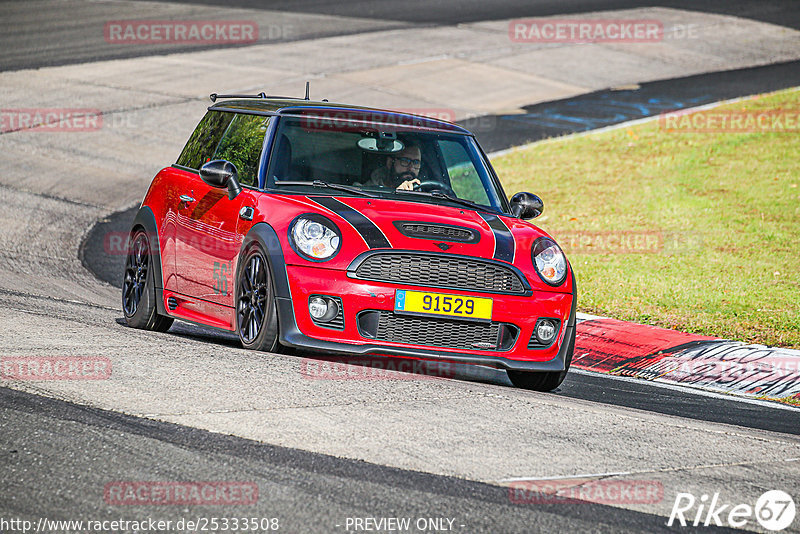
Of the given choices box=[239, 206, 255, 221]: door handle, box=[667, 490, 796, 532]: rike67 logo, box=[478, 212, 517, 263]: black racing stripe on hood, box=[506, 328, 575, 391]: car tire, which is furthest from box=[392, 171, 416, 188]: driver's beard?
box=[667, 490, 796, 532]: rike67 logo

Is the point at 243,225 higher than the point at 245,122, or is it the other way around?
the point at 245,122

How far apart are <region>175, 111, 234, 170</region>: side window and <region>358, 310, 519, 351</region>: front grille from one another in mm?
2322

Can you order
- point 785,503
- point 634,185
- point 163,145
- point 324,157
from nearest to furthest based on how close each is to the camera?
Answer: point 785,503, point 324,157, point 634,185, point 163,145

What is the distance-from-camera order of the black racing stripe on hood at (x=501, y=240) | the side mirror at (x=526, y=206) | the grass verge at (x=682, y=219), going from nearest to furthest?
the black racing stripe on hood at (x=501, y=240) → the side mirror at (x=526, y=206) → the grass verge at (x=682, y=219)

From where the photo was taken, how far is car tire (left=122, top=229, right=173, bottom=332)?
8602 mm

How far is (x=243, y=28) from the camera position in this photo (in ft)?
96.4

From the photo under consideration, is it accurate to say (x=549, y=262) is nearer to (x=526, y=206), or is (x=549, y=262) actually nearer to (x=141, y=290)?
(x=526, y=206)

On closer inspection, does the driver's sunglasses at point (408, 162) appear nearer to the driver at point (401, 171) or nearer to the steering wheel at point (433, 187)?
the driver at point (401, 171)

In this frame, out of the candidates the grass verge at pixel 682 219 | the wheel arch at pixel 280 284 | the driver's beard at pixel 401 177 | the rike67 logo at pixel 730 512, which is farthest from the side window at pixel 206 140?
the rike67 logo at pixel 730 512

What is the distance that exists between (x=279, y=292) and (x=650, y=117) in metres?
16.1

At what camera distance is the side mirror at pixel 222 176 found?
25.1 feet

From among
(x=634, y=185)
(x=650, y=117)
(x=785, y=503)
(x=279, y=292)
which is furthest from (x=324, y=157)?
(x=650, y=117)

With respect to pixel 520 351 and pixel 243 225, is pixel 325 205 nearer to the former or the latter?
pixel 243 225

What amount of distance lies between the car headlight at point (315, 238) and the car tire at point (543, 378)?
1482mm
